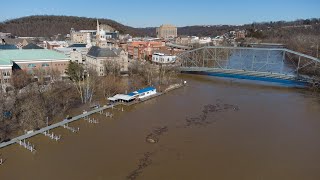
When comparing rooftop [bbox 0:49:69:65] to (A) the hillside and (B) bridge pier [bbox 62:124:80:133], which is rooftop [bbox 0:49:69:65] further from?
(A) the hillside

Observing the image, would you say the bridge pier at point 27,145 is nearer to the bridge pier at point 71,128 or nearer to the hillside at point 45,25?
the bridge pier at point 71,128

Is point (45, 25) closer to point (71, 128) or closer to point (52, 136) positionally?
point (71, 128)

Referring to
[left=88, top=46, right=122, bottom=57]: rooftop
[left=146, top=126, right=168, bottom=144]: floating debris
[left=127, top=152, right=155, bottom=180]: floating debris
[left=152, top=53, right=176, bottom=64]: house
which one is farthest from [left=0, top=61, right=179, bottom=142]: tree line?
[left=152, top=53, right=176, bottom=64]: house

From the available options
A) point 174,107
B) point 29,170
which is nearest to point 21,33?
point 174,107

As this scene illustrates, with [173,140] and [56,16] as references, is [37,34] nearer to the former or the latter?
[56,16]

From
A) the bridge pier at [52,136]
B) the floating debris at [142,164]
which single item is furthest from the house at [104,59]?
the floating debris at [142,164]

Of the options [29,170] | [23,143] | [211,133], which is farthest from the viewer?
[211,133]

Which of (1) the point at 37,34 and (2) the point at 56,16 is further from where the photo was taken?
(2) the point at 56,16

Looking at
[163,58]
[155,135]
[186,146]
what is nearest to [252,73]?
[163,58]
